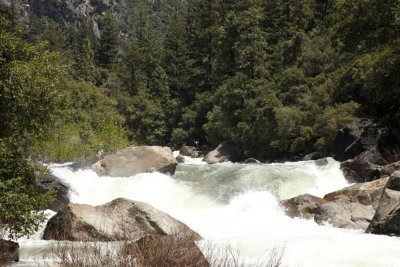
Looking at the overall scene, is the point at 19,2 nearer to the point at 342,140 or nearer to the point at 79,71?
the point at 79,71

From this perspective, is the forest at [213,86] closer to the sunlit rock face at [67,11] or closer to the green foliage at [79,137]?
the green foliage at [79,137]

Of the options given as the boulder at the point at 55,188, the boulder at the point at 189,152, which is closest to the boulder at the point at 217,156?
the boulder at the point at 189,152

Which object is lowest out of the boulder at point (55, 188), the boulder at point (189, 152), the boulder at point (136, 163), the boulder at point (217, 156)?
the boulder at point (55, 188)

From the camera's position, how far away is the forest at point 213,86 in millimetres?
13422

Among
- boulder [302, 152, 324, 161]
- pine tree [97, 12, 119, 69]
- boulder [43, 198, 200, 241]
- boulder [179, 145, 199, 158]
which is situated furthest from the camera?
pine tree [97, 12, 119, 69]

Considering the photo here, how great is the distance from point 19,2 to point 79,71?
296ft

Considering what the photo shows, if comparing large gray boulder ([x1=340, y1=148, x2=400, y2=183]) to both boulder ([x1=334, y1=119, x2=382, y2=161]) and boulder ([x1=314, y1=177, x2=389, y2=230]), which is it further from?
boulder ([x1=314, y1=177, x2=389, y2=230])

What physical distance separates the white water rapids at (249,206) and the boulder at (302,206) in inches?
15.0

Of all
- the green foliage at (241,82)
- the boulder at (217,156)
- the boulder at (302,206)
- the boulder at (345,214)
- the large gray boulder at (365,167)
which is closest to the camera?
the boulder at (345,214)

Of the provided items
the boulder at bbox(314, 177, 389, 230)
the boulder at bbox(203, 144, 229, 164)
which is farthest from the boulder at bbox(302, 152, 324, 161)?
the boulder at bbox(314, 177, 389, 230)

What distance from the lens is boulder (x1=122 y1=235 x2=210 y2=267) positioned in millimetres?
5797

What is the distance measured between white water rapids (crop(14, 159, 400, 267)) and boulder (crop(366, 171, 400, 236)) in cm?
43

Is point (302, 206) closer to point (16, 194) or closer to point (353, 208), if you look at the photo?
point (353, 208)

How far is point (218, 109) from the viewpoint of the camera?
47125 millimetres
